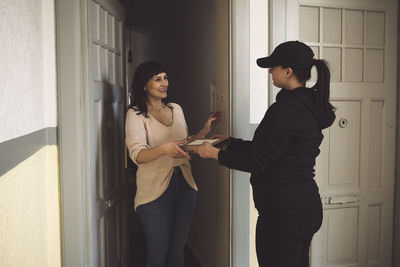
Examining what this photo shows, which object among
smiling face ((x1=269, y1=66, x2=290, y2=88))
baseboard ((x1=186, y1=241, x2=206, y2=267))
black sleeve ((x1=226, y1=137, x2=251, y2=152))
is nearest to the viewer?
smiling face ((x1=269, y1=66, x2=290, y2=88))

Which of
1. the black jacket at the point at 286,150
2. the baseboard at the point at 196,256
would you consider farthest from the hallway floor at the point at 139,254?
the black jacket at the point at 286,150

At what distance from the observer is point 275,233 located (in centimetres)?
158

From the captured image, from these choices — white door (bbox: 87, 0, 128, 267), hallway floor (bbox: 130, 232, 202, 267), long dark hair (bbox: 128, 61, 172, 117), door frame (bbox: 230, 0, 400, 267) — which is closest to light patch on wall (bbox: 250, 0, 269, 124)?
door frame (bbox: 230, 0, 400, 267)

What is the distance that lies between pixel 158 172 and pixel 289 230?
2.65ft

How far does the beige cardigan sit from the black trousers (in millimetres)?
640

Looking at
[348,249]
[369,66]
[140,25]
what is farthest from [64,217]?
[140,25]

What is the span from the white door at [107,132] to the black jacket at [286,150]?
0.80m

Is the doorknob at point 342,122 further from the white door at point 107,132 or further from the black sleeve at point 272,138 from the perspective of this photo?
the white door at point 107,132

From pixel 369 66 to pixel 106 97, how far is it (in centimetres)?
175

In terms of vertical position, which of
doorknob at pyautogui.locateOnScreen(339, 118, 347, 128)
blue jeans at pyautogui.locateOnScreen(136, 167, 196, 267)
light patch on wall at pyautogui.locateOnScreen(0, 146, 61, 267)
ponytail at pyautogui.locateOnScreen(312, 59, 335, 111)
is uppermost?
ponytail at pyautogui.locateOnScreen(312, 59, 335, 111)

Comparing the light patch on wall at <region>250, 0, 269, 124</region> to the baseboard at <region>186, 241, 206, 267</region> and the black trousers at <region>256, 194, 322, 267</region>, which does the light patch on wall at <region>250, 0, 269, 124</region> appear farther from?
the baseboard at <region>186, 241, 206, 267</region>

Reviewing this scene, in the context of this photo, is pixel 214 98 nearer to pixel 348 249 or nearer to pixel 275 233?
pixel 275 233

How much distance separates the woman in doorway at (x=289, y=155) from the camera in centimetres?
152

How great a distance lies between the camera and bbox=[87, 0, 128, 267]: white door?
1.87m
